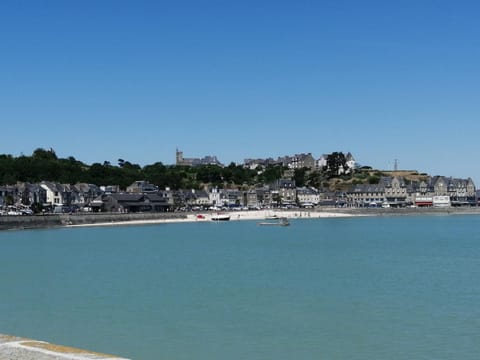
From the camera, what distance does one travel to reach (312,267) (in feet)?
123

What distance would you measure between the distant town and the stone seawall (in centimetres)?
639

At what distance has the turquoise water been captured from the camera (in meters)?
18.5

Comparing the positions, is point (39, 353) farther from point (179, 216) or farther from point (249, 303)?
point (179, 216)

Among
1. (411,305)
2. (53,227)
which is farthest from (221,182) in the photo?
(411,305)

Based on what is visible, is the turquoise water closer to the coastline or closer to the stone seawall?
the stone seawall

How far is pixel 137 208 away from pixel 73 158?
5566cm

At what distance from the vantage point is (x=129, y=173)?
146375mm

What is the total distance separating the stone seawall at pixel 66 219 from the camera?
7705 cm

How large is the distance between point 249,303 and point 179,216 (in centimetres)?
8348

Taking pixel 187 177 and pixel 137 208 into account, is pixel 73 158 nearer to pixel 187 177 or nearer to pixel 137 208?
pixel 187 177

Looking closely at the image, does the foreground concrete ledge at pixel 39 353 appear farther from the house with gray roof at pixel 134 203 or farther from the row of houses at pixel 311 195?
the row of houses at pixel 311 195

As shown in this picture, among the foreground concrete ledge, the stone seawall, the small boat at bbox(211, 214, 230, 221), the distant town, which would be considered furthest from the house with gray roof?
the foreground concrete ledge

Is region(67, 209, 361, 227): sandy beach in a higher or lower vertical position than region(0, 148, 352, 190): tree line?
lower

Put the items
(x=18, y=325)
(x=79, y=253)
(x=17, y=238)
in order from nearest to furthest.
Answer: (x=18, y=325) < (x=79, y=253) < (x=17, y=238)
